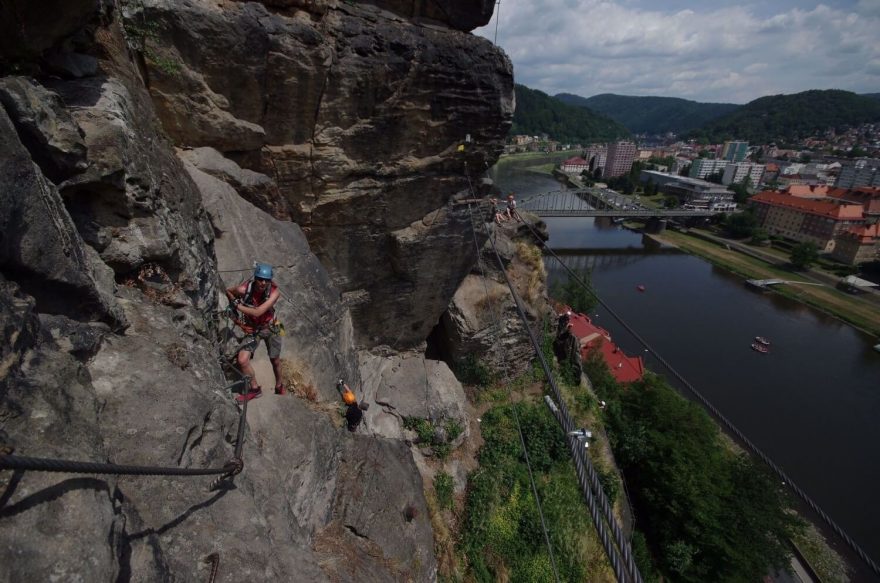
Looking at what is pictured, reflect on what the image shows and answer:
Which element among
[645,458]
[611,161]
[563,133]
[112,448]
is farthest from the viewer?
[563,133]

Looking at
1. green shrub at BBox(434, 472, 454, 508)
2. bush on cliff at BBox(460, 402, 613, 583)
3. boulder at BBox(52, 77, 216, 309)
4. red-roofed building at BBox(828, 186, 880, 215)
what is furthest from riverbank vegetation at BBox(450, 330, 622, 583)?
red-roofed building at BBox(828, 186, 880, 215)

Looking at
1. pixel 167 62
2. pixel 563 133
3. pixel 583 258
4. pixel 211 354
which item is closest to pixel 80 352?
pixel 211 354

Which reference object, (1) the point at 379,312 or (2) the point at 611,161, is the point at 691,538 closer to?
(1) the point at 379,312

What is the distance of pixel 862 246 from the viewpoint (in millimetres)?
44531

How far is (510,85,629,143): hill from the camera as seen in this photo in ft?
568

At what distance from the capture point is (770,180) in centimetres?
9931

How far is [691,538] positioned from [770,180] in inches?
4511

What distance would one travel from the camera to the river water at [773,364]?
20.0m

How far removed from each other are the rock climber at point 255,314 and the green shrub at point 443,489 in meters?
5.62

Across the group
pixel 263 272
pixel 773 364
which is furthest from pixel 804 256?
pixel 263 272

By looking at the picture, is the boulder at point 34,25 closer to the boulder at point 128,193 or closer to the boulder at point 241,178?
the boulder at point 128,193

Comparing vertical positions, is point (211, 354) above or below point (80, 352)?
below

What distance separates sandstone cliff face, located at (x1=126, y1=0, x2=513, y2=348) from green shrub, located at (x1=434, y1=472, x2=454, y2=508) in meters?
4.43

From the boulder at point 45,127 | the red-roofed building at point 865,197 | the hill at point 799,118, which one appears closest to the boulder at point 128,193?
the boulder at point 45,127
